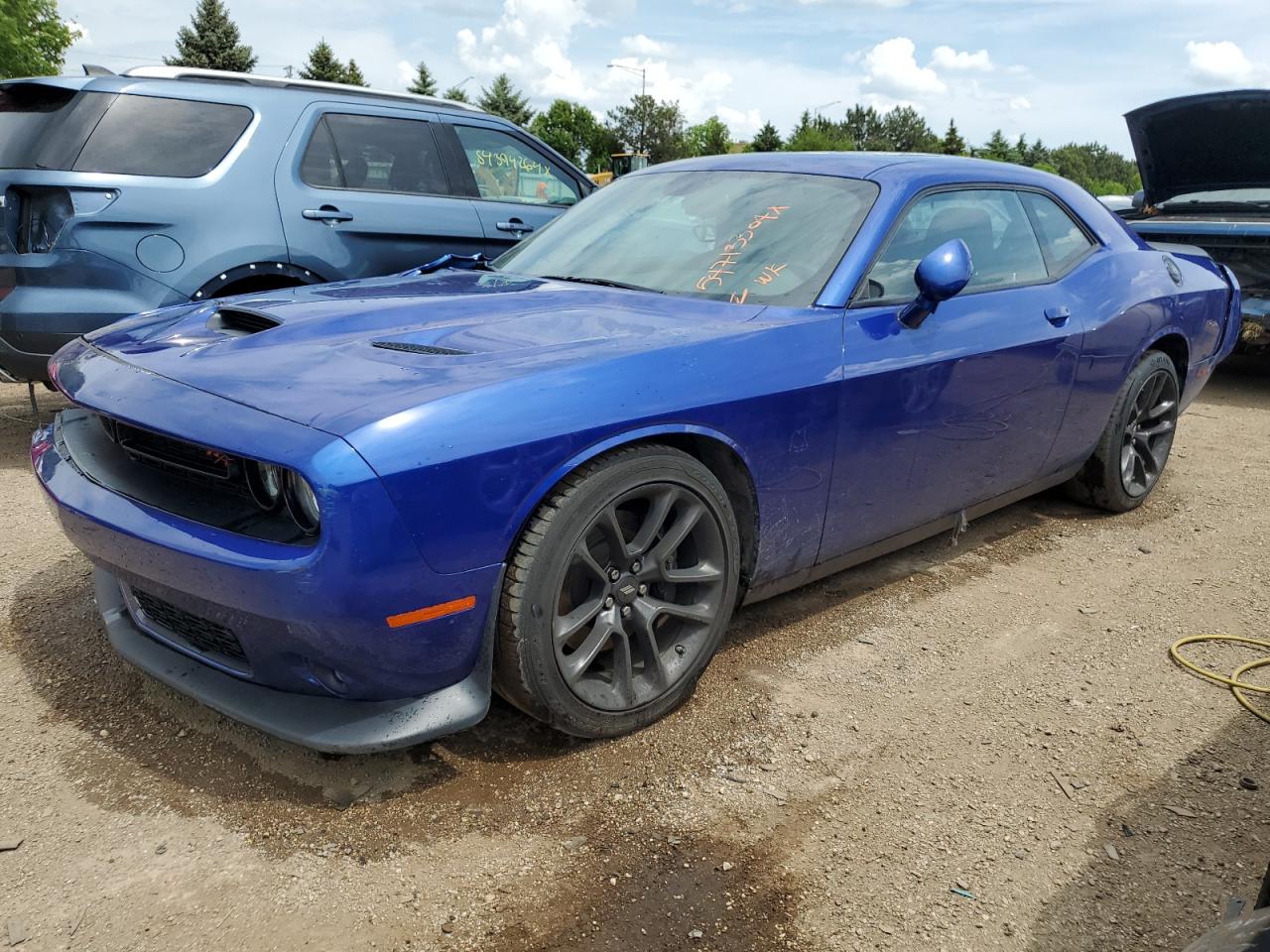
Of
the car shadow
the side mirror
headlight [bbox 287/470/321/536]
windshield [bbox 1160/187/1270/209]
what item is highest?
windshield [bbox 1160/187/1270/209]

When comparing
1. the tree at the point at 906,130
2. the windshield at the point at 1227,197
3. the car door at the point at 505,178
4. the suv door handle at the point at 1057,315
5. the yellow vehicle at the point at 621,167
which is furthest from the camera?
the tree at the point at 906,130

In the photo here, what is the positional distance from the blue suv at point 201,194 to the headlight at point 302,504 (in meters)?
2.92

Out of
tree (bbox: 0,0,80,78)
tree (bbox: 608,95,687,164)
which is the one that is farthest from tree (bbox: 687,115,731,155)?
tree (bbox: 0,0,80,78)

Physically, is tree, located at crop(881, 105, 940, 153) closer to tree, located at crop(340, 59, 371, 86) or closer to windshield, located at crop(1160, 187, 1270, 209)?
tree, located at crop(340, 59, 371, 86)

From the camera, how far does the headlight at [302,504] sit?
2072 mm

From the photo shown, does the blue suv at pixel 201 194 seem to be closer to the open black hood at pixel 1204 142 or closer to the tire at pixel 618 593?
the tire at pixel 618 593

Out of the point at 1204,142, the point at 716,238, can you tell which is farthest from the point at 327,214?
the point at 1204,142

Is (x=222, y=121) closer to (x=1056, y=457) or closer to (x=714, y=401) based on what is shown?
(x=714, y=401)

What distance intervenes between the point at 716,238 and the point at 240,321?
1.47 meters

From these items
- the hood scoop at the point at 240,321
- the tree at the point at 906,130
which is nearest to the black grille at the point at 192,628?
the hood scoop at the point at 240,321

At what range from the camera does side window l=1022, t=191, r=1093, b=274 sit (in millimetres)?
3863

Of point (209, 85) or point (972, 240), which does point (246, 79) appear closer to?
point (209, 85)

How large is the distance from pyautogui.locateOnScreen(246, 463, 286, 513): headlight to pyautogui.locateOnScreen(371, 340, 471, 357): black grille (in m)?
0.45

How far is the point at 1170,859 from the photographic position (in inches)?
88.1
